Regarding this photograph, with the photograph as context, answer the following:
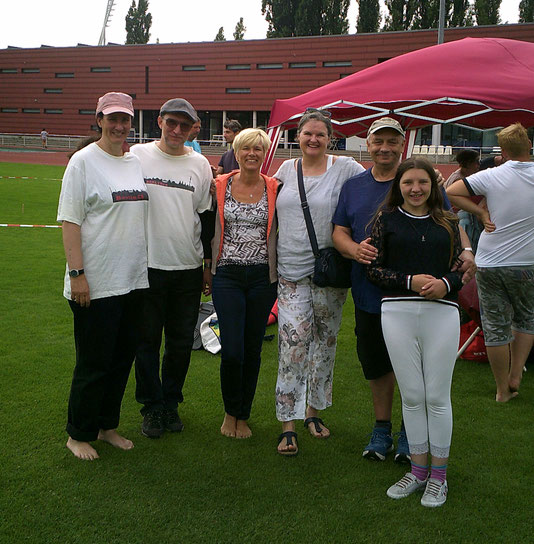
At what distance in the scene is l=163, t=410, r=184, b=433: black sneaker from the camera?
13.0 ft

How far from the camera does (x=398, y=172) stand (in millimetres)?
3150

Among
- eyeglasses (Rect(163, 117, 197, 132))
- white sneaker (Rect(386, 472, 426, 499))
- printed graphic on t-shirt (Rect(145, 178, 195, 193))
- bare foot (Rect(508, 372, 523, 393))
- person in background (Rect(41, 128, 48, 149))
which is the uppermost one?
person in background (Rect(41, 128, 48, 149))

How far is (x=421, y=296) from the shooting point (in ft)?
9.93

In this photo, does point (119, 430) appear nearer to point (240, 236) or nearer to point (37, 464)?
point (37, 464)

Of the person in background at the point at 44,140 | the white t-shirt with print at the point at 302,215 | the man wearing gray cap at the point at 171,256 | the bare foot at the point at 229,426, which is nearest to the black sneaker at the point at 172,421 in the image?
the man wearing gray cap at the point at 171,256

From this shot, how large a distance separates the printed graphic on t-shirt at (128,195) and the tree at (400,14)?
50.3 meters

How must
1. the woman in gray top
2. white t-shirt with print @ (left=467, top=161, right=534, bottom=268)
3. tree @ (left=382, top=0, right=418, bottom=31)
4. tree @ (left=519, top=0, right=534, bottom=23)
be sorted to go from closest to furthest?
the woman in gray top, white t-shirt with print @ (left=467, top=161, right=534, bottom=268), tree @ (left=519, top=0, right=534, bottom=23), tree @ (left=382, top=0, right=418, bottom=31)

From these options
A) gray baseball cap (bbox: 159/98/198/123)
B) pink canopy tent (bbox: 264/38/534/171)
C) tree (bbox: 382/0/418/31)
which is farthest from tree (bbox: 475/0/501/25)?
gray baseball cap (bbox: 159/98/198/123)

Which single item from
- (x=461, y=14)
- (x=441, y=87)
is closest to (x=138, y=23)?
(x=461, y=14)

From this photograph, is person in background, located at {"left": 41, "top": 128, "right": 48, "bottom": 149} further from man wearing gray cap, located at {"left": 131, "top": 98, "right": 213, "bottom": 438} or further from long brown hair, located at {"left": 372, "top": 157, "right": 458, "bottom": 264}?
long brown hair, located at {"left": 372, "top": 157, "right": 458, "bottom": 264}

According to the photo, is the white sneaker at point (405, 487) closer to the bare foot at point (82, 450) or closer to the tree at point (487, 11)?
the bare foot at point (82, 450)

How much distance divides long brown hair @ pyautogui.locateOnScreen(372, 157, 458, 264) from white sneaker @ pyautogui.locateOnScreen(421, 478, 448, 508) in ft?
3.88

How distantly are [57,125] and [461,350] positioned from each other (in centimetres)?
5727

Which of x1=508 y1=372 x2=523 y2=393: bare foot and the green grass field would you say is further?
x1=508 y1=372 x2=523 y2=393: bare foot
